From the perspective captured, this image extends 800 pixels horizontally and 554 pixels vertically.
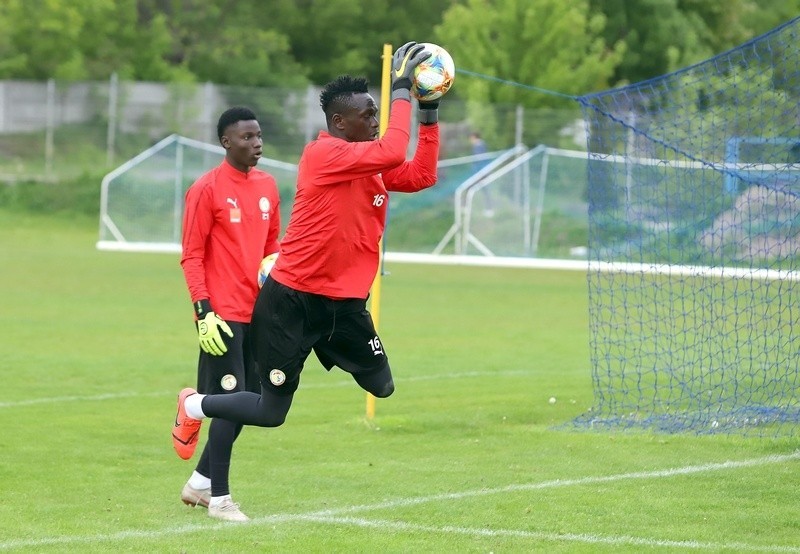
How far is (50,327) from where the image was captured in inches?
667

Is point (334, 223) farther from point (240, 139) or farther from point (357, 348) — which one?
point (240, 139)

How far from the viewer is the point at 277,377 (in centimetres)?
756

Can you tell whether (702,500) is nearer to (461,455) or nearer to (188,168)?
(461,455)

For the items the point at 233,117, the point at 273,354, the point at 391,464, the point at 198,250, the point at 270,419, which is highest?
the point at 233,117

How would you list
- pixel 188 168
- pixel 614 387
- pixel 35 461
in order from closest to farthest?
pixel 35 461 < pixel 614 387 < pixel 188 168

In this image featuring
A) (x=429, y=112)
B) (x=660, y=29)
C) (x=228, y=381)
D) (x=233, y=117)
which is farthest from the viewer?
(x=660, y=29)

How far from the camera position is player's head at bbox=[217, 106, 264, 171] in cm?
819

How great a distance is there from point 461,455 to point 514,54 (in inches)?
1192

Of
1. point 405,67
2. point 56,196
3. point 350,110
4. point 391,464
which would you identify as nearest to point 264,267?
point 350,110

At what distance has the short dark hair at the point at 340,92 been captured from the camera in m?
7.50

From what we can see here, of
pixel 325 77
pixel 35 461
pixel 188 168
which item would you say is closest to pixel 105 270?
pixel 188 168

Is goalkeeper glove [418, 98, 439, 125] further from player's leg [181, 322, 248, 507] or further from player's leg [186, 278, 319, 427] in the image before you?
player's leg [181, 322, 248, 507]

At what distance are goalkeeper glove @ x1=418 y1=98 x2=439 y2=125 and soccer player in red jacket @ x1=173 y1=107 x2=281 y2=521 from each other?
1.09 metres

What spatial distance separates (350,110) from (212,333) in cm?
145
